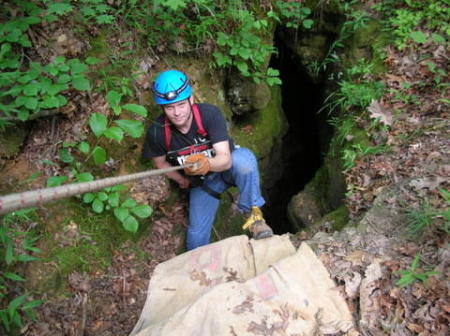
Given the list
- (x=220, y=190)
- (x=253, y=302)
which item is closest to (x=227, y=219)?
(x=220, y=190)

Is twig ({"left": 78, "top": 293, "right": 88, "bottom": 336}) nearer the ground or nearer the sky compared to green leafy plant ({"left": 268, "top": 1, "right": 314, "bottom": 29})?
nearer the ground

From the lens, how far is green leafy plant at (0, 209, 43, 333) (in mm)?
2789

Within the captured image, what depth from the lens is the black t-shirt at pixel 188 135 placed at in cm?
409

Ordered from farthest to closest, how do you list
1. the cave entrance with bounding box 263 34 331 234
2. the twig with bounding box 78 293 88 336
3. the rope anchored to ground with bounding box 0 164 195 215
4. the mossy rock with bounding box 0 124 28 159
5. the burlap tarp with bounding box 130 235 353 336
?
the cave entrance with bounding box 263 34 331 234 → the mossy rock with bounding box 0 124 28 159 → the twig with bounding box 78 293 88 336 → the burlap tarp with bounding box 130 235 353 336 → the rope anchored to ground with bounding box 0 164 195 215

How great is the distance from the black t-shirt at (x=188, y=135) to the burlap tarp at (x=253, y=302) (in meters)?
1.47

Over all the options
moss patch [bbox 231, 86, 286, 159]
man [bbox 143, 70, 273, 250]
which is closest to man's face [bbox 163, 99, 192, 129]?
man [bbox 143, 70, 273, 250]

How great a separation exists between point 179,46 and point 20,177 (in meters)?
2.64

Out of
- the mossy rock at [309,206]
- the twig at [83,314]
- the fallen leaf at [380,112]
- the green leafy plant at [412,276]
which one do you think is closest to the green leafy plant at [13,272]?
the twig at [83,314]

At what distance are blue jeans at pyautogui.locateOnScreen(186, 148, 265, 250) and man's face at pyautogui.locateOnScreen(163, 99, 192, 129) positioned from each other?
86cm

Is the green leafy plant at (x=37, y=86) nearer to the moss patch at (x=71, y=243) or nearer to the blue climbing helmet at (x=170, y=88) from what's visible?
the blue climbing helmet at (x=170, y=88)

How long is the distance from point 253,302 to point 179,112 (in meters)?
2.09

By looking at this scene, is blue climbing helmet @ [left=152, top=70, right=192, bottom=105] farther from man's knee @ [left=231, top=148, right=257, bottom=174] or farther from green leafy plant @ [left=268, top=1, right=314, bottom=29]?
green leafy plant @ [left=268, top=1, right=314, bottom=29]

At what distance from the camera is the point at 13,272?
3203 mm

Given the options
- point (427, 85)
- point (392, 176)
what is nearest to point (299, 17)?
Result: point (427, 85)
